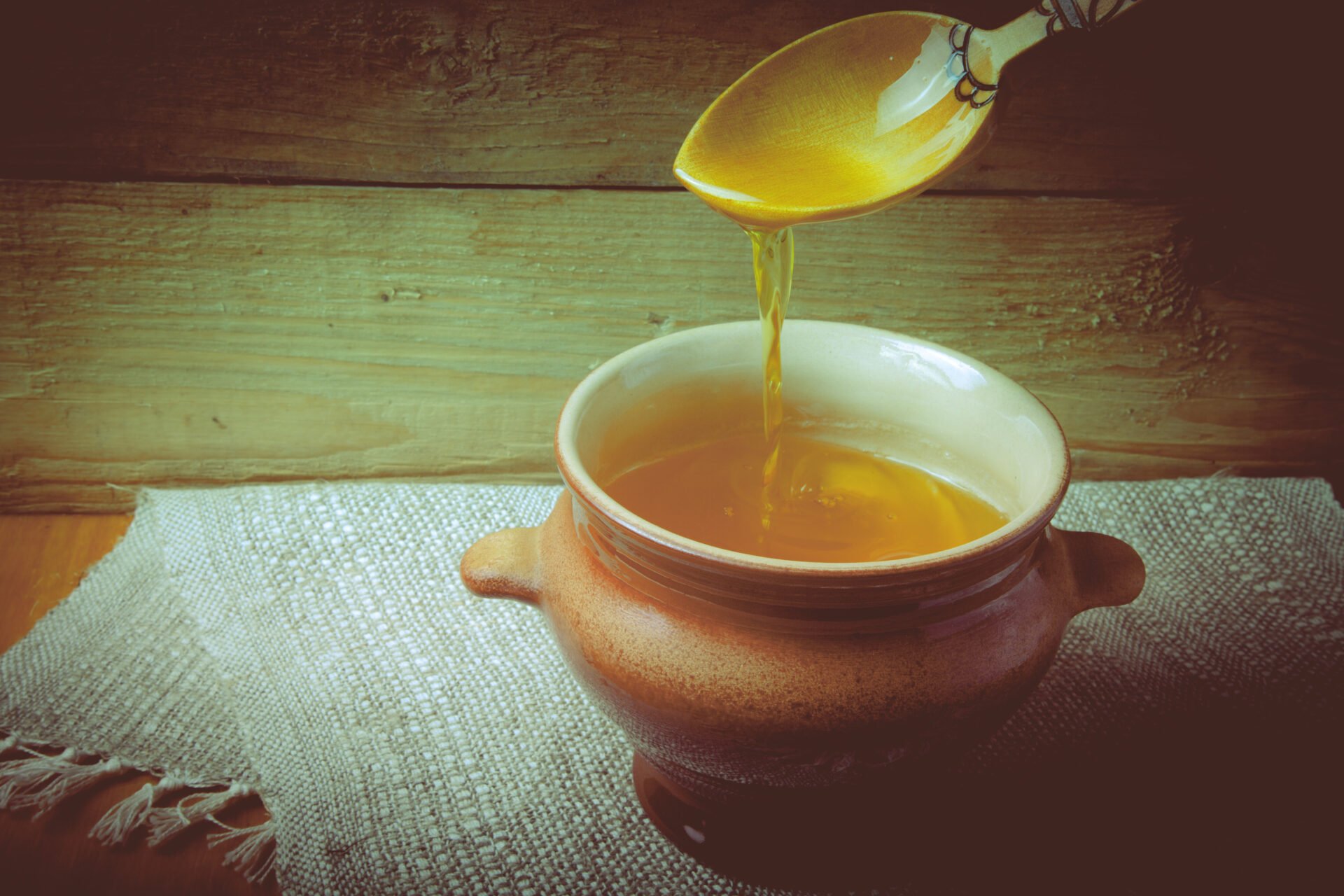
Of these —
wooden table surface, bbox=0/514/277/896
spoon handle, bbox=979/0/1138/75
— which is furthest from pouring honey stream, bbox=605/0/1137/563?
wooden table surface, bbox=0/514/277/896

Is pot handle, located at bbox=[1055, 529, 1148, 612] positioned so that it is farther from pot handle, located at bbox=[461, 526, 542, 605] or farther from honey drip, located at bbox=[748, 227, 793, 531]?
pot handle, located at bbox=[461, 526, 542, 605]

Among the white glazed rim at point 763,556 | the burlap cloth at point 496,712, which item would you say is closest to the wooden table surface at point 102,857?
the burlap cloth at point 496,712

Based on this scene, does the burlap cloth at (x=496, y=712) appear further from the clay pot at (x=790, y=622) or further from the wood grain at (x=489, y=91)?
the wood grain at (x=489, y=91)

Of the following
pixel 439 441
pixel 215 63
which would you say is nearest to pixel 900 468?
pixel 439 441

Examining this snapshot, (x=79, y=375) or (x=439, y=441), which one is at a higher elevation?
Result: (x=79, y=375)

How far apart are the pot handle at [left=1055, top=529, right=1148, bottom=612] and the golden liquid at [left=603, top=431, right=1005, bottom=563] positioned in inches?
3.6

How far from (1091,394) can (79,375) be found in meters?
1.09

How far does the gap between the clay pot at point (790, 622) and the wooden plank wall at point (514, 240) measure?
30 centimetres

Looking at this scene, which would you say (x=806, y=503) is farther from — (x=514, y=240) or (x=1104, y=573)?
(x=514, y=240)

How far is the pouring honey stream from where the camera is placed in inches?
22.5

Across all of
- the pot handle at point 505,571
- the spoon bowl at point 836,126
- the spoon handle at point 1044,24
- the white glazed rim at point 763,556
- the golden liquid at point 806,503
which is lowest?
the golden liquid at point 806,503

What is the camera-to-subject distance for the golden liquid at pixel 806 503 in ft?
2.20

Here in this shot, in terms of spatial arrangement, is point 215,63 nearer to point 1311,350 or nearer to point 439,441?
point 439,441

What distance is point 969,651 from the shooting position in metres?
0.50
